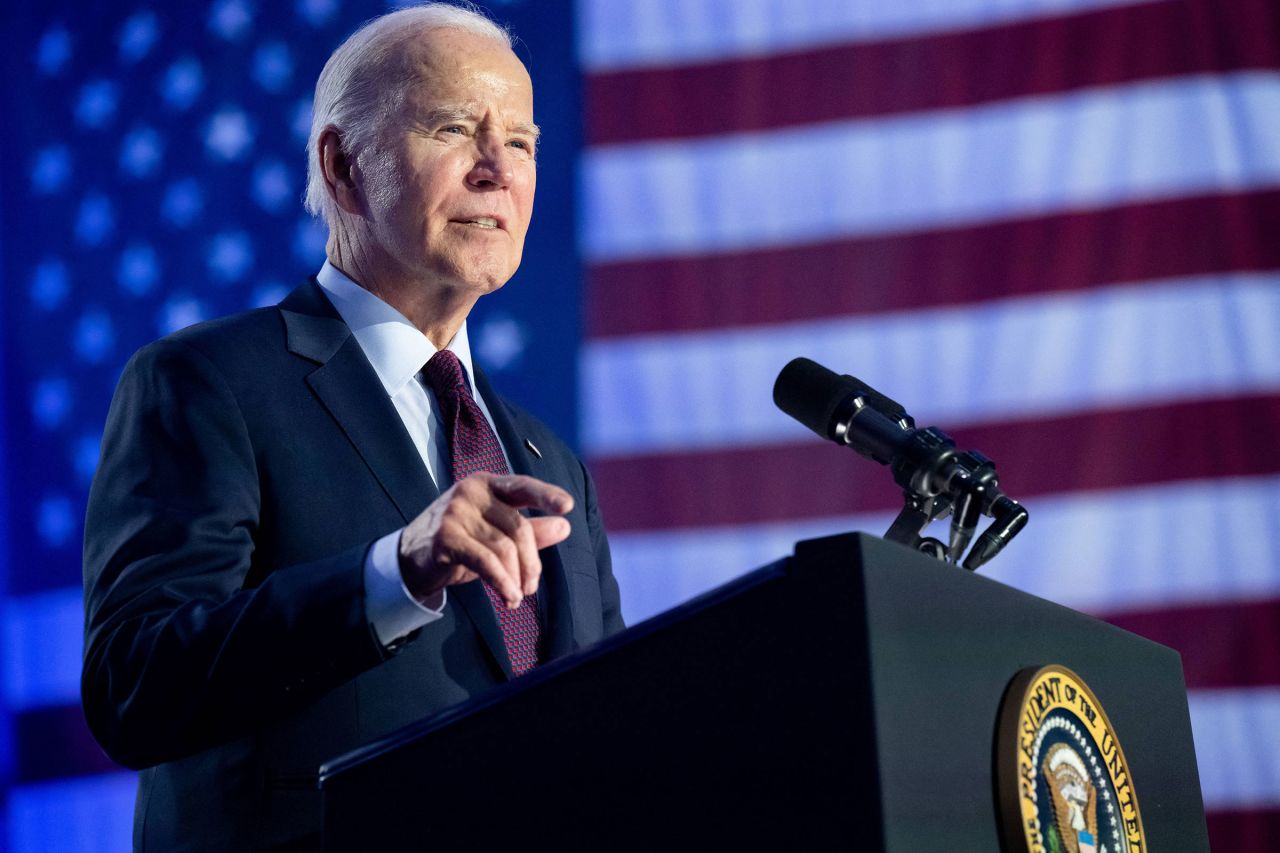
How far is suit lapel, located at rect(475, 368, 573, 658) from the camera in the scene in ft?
4.46

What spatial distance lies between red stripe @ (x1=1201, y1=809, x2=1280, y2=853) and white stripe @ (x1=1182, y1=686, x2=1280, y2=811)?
15 millimetres

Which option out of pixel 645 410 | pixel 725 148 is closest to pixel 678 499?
pixel 645 410

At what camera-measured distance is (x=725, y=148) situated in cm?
312

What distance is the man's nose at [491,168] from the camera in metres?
1.58

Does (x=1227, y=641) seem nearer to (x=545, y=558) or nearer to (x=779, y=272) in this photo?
(x=779, y=272)

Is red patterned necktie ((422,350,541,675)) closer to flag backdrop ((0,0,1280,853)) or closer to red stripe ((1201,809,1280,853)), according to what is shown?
flag backdrop ((0,0,1280,853))

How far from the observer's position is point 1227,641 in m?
2.65

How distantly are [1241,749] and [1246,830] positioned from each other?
0.51 ft

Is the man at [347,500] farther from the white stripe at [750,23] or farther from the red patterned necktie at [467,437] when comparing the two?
the white stripe at [750,23]

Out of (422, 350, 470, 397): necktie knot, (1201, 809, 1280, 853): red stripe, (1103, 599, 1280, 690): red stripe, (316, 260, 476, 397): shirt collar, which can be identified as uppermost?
(316, 260, 476, 397): shirt collar

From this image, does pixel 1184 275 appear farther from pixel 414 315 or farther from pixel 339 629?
pixel 339 629

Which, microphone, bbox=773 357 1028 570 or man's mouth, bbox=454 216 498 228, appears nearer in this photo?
microphone, bbox=773 357 1028 570

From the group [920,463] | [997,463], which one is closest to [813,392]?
[920,463]

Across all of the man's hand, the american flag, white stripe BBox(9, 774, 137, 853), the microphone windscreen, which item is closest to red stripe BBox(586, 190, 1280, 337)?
the american flag
